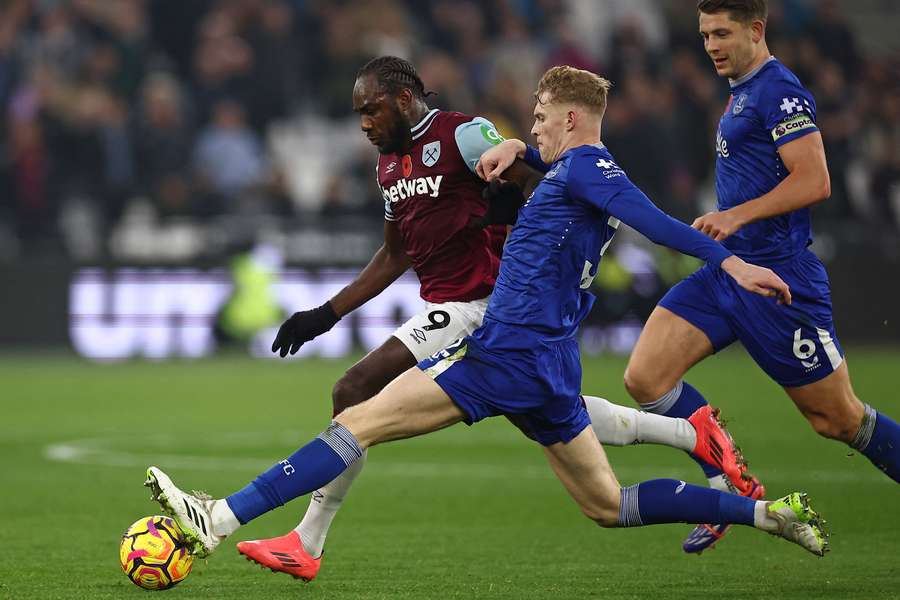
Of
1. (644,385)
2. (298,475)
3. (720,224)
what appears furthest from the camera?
(644,385)

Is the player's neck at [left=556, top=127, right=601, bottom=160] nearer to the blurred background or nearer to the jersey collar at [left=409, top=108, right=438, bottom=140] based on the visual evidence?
the jersey collar at [left=409, top=108, right=438, bottom=140]

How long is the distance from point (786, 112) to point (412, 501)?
3409mm

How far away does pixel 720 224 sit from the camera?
20.0 feet

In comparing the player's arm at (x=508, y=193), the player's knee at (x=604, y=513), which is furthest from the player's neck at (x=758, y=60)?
the player's knee at (x=604, y=513)

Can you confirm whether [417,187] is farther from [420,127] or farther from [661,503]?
[661,503]

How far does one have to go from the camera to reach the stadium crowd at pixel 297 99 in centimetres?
1806

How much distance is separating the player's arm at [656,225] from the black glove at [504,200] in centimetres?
39

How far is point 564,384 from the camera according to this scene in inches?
220

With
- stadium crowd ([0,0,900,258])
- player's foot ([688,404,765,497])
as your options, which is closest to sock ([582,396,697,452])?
player's foot ([688,404,765,497])

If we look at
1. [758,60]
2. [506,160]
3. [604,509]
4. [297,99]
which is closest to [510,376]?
[604,509]

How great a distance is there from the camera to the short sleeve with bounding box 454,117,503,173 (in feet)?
21.2

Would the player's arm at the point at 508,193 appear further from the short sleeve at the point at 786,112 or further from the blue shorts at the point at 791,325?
the blue shorts at the point at 791,325

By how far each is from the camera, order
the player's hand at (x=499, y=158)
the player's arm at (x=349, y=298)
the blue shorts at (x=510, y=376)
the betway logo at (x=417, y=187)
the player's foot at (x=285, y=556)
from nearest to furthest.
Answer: the blue shorts at (x=510, y=376) → the player's foot at (x=285, y=556) → the player's hand at (x=499, y=158) → the betway logo at (x=417, y=187) → the player's arm at (x=349, y=298)

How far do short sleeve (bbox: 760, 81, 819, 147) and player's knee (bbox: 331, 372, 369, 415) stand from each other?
6.57 ft
